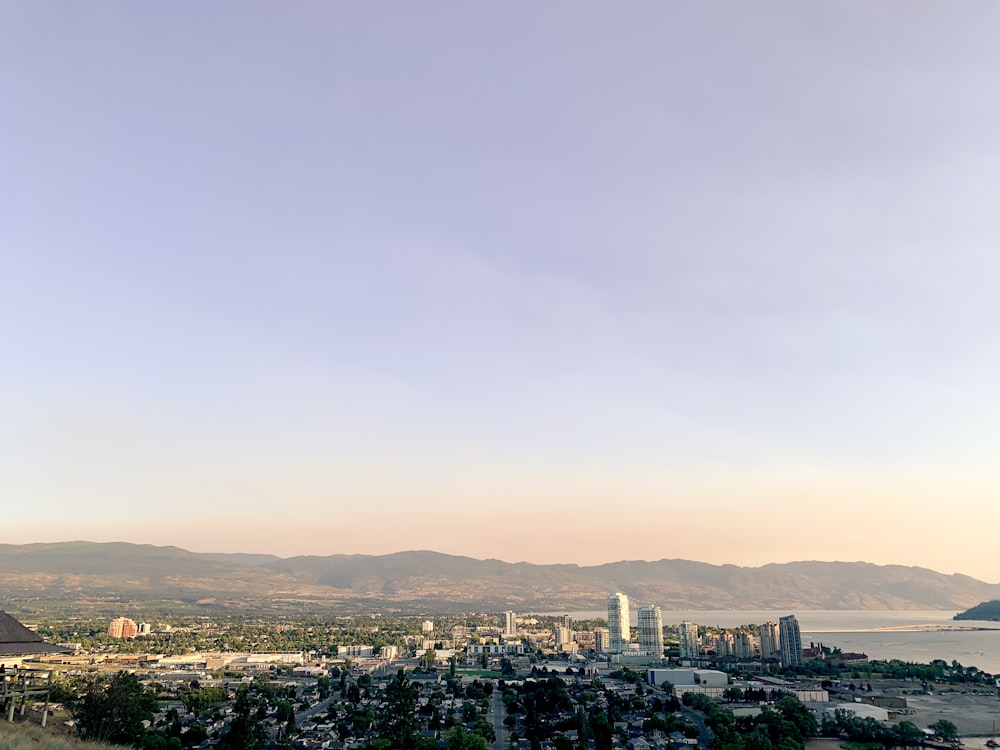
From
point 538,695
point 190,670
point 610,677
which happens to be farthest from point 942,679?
point 190,670

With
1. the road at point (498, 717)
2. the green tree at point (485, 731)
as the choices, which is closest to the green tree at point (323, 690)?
the road at point (498, 717)

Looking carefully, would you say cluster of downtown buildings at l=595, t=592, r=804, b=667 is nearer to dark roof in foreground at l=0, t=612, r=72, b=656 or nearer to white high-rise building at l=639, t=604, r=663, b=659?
white high-rise building at l=639, t=604, r=663, b=659

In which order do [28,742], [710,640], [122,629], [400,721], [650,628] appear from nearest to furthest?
1. [28,742]
2. [400,721]
3. [650,628]
4. [710,640]
5. [122,629]

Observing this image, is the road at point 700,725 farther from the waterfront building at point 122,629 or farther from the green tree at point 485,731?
the waterfront building at point 122,629

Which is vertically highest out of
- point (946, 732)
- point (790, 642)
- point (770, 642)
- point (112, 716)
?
point (112, 716)

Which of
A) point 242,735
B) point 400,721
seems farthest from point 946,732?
point 242,735

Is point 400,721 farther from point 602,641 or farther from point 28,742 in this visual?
point 602,641
